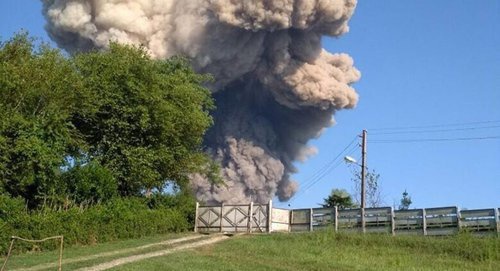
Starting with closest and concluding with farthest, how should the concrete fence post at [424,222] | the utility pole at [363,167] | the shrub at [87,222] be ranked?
the shrub at [87,222], the concrete fence post at [424,222], the utility pole at [363,167]

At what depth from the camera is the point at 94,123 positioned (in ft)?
105

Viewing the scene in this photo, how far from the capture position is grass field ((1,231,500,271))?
18484 mm

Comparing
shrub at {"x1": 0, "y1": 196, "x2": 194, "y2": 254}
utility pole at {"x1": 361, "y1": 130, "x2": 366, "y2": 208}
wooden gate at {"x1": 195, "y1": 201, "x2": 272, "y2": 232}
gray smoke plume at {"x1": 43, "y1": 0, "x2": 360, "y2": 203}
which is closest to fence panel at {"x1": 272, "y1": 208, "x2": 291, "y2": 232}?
wooden gate at {"x1": 195, "y1": 201, "x2": 272, "y2": 232}

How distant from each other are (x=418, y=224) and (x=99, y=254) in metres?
12.5

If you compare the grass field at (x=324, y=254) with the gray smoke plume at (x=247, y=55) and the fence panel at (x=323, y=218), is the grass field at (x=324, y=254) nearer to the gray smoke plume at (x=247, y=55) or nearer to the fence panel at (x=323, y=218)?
the fence panel at (x=323, y=218)

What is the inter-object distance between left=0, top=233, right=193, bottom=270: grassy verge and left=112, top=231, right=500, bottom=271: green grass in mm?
1745

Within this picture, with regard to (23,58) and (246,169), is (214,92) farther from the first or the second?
(23,58)

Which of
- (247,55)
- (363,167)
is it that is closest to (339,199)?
(363,167)

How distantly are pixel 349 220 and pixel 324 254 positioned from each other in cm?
707

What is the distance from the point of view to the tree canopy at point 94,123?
25.4 metres

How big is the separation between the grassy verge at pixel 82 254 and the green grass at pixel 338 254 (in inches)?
68.7

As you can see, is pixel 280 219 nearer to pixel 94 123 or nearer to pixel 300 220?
pixel 300 220

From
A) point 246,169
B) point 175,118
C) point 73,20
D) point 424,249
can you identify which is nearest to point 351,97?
point 246,169

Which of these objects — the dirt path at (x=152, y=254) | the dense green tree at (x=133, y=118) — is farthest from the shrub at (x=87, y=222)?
the dirt path at (x=152, y=254)
